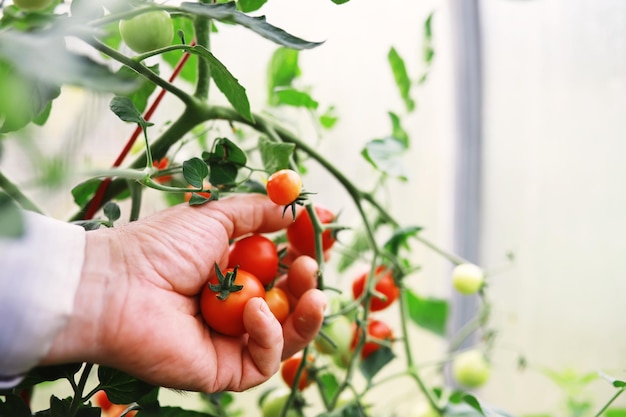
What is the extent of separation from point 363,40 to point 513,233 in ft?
1.70

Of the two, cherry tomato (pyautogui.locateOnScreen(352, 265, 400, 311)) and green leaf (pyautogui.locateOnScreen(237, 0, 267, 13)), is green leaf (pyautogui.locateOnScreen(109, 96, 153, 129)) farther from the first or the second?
cherry tomato (pyautogui.locateOnScreen(352, 265, 400, 311))

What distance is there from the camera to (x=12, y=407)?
44cm

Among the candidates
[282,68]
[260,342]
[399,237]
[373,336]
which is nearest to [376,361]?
[373,336]

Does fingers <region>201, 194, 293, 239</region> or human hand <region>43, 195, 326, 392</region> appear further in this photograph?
fingers <region>201, 194, 293, 239</region>

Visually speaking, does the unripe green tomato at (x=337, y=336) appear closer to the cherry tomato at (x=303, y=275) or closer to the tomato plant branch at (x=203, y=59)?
the cherry tomato at (x=303, y=275)

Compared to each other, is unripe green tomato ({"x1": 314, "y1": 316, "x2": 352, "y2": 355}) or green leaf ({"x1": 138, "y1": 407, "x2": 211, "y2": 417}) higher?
green leaf ({"x1": 138, "y1": 407, "x2": 211, "y2": 417})

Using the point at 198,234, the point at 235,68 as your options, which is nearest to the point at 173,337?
the point at 198,234

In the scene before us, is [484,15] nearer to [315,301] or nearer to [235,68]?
[235,68]

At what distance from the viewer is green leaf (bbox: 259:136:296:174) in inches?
19.4

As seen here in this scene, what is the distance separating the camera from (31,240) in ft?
1.18

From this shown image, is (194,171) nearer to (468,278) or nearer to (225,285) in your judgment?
(225,285)

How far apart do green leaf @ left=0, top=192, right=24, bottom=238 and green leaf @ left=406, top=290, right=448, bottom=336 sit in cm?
69

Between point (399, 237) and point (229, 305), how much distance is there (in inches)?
10.0

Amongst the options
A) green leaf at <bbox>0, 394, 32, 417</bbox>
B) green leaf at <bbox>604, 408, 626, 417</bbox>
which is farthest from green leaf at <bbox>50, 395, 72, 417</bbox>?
green leaf at <bbox>604, 408, 626, 417</bbox>
